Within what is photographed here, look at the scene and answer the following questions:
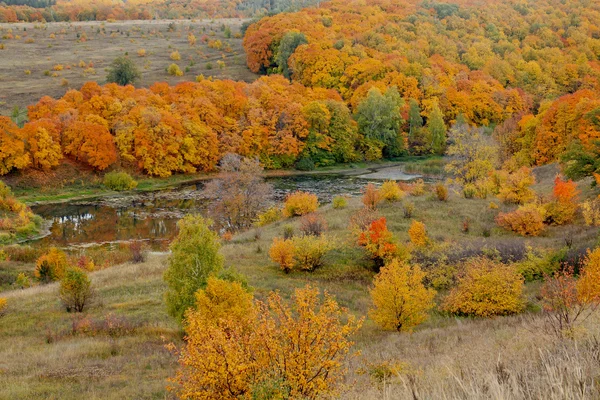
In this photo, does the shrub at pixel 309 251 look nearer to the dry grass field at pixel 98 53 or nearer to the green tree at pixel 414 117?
the green tree at pixel 414 117

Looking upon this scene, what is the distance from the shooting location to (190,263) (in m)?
17.9

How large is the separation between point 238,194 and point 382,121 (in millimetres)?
47883

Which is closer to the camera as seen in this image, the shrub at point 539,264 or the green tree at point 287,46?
the shrub at point 539,264

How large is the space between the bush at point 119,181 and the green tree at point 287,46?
5519cm

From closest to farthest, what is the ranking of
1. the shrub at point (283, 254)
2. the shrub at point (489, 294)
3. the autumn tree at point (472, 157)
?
the shrub at point (489, 294) → the shrub at point (283, 254) → the autumn tree at point (472, 157)

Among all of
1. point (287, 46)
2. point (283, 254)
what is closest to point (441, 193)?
point (283, 254)

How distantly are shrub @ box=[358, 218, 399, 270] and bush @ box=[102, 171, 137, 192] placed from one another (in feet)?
140

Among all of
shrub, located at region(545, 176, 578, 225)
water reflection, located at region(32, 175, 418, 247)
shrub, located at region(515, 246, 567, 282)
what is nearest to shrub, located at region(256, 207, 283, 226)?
water reflection, located at region(32, 175, 418, 247)

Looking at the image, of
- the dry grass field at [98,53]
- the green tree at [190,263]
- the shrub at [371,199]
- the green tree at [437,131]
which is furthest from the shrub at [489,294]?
the dry grass field at [98,53]

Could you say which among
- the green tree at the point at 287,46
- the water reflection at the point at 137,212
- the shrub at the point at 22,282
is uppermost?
the green tree at the point at 287,46

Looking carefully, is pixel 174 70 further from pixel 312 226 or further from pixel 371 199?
pixel 312 226

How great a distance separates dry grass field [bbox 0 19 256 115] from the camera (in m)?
96.0

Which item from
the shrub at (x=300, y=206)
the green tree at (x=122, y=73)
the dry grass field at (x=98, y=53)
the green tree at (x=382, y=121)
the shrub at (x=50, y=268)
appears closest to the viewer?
the shrub at (x=50, y=268)

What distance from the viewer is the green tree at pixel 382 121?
86.2 meters
